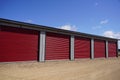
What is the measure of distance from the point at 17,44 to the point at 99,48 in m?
18.0

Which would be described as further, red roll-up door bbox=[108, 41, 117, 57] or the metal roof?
red roll-up door bbox=[108, 41, 117, 57]

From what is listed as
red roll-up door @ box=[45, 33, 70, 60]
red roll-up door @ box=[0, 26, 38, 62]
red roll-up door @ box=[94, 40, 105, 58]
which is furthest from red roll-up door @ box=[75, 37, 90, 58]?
red roll-up door @ box=[0, 26, 38, 62]

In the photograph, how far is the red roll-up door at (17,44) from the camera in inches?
579

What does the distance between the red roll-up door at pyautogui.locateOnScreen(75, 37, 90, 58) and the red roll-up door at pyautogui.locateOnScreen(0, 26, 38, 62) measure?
7916 millimetres

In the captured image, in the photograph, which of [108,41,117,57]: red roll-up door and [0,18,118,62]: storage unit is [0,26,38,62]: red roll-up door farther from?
[108,41,117,57]: red roll-up door

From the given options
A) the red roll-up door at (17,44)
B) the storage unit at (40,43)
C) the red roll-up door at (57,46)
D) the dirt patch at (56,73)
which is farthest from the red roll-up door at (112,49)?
the red roll-up door at (17,44)

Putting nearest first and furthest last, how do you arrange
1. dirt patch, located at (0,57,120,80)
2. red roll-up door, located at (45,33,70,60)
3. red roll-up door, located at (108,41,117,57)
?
dirt patch, located at (0,57,120,80), red roll-up door, located at (45,33,70,60), red roll-up door, located at (108,41,117,57)

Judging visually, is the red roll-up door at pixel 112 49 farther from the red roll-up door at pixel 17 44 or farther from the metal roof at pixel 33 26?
the red roll-up door at pixel 17 44

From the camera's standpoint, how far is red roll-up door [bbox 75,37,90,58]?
75.9 ft

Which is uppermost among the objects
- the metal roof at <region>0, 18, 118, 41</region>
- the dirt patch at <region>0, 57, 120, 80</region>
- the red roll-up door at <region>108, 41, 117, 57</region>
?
the metal roof at <region>0, 18, 118, 41</region>

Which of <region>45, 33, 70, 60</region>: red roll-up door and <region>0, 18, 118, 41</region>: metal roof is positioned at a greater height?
<region>0, 18, 118, 41</region>: metal roof

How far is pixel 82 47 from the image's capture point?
24234 mm

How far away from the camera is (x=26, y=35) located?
653 inches

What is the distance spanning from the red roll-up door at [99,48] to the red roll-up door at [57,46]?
8.03 meters
